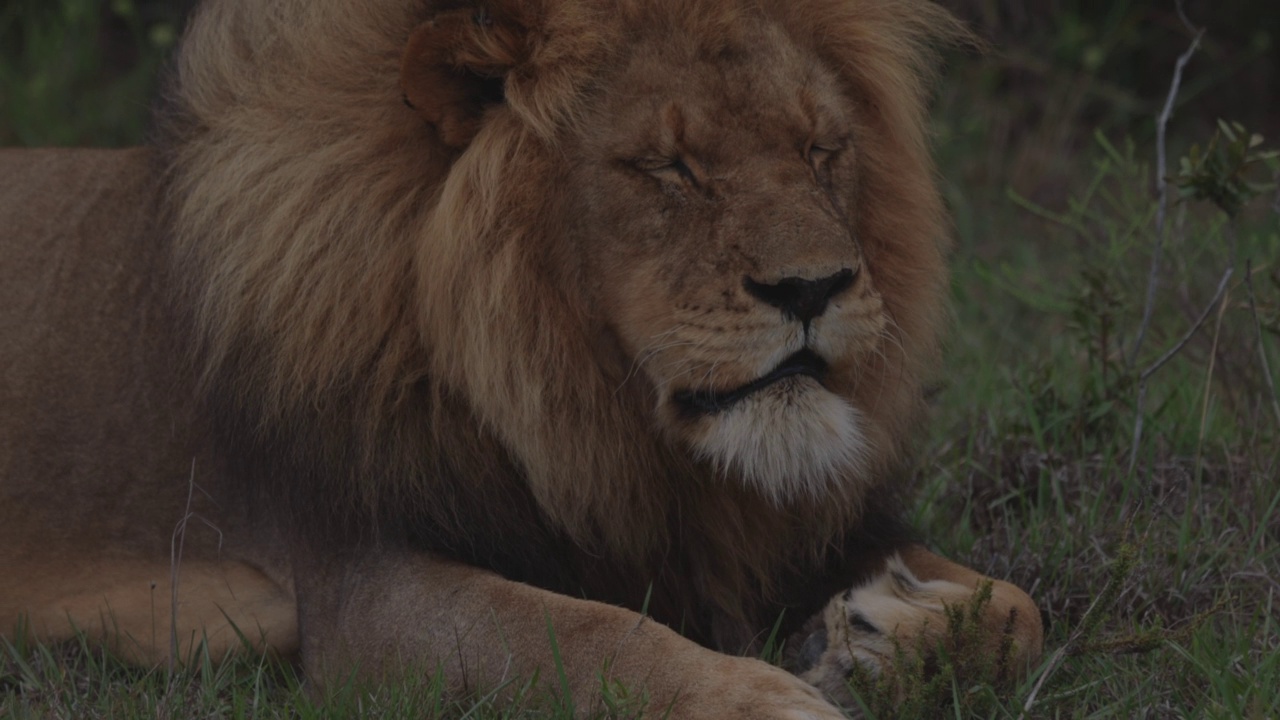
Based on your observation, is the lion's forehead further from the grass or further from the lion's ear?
the grass

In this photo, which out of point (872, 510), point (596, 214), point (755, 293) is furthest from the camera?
point (872, 510)

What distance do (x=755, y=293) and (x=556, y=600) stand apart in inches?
24.9

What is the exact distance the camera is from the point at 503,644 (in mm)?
2725

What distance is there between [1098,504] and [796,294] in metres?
1.39

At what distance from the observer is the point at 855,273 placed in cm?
270

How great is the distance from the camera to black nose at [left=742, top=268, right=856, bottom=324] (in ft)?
8.52

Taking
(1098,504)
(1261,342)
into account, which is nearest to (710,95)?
(1098,504)

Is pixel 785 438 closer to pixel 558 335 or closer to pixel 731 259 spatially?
pixel 731 259

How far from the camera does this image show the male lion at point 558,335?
2.70 metres

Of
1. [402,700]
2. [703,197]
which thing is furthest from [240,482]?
[703,197]

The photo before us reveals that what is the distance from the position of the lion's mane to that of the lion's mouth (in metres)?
0.12

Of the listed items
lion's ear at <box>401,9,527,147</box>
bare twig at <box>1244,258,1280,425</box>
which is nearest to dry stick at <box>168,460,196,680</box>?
lion's ear at <box>401,9,527,147</box>

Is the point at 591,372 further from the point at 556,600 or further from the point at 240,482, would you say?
the point at 240,482

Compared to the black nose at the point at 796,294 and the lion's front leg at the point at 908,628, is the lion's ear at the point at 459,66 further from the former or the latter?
the lion's front leg at the point at 908,628
